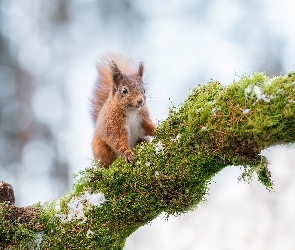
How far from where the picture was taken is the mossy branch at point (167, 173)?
2.11 metres

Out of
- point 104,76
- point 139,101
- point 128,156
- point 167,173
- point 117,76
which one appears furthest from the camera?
point 104,76

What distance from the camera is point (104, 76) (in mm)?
3479

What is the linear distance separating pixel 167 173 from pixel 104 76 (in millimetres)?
1386

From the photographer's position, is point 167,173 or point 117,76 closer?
point 167,173

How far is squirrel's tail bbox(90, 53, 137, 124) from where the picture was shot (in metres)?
3.39

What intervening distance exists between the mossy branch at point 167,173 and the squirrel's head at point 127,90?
0.63m

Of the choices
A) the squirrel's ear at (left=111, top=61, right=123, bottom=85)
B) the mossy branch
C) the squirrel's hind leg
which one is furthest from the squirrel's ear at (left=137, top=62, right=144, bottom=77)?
the mossy branch

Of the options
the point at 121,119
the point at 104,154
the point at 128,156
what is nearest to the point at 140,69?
the point at 121,119

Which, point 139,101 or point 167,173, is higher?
point 139,101

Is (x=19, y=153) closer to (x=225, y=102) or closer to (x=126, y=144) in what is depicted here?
(x=126, y=144)

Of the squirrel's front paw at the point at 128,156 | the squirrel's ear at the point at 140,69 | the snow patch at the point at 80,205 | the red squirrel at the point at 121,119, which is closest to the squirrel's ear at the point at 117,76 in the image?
the red squirrel at the point at 121,119

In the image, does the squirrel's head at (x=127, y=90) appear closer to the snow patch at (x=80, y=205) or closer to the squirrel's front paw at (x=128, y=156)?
the squirrel's front paw at (x=128, y=156)

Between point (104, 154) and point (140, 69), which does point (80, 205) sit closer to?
point (104, 154)

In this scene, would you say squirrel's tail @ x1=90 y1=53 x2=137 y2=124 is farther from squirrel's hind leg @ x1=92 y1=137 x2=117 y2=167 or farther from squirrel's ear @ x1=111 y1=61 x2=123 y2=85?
squirrel's hind leg @ x1=92 y1=137 x2=117 y2=167
